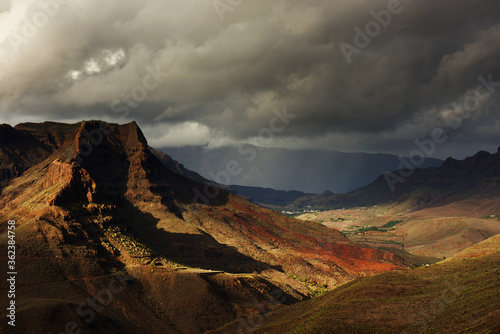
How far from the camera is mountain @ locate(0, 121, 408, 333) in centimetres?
6053

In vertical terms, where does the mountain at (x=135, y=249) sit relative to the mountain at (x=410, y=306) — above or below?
Result: above

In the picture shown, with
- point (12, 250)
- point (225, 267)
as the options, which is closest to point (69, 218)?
point (12, 250)

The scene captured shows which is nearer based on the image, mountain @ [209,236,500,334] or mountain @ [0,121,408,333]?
mountain @ [209,236,500,334]

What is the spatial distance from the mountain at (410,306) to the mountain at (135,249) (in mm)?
15265

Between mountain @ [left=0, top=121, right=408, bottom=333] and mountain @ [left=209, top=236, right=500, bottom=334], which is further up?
mountain @ [left=0, top=121, right=408, bottom=333]

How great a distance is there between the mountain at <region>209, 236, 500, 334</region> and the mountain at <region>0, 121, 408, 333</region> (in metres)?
15.3

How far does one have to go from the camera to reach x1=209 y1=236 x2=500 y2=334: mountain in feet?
135

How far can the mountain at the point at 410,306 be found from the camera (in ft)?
135

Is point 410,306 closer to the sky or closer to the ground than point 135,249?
closer to the ground

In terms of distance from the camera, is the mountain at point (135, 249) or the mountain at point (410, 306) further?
the mountain at point (135, 249)

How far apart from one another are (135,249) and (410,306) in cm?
5968

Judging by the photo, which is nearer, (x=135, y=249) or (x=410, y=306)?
(x=410, y=306)

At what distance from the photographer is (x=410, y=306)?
49.5m

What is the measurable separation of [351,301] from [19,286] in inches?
2199
